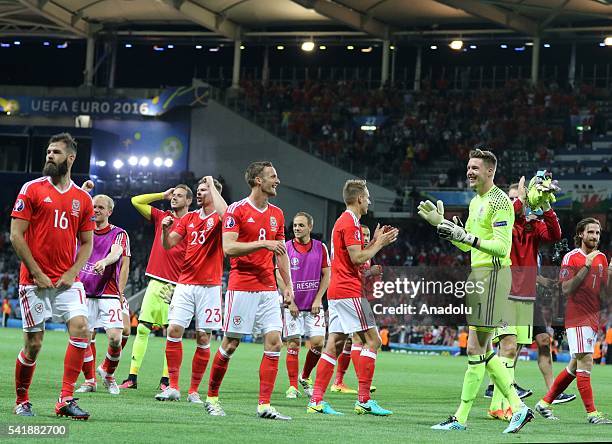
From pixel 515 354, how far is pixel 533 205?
1.66 meters

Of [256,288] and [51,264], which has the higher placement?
[51,264]

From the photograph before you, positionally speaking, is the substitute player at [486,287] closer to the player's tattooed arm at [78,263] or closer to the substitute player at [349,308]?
the substitute player at [349,308]

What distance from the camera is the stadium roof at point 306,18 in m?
44.2

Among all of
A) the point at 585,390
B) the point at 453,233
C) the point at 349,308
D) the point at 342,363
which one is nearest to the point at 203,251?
the point at 349,308

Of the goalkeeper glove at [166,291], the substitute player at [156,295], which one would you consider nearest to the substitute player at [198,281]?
the substitute player at [156,295]

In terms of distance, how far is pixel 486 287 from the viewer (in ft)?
34.0

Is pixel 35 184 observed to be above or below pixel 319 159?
below

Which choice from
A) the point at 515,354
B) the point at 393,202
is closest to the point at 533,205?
the point at 515,354

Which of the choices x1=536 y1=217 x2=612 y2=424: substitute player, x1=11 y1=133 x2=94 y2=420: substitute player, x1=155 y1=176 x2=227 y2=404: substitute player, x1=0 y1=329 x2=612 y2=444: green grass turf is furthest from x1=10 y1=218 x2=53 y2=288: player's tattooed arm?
x1=536 y1=217 x2=612 y2=424: substitute player

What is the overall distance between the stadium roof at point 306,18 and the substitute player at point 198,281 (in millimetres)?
30911

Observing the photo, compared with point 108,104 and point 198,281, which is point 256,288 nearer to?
point 198,281

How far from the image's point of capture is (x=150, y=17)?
167ft

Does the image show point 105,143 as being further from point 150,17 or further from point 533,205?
point 533,205

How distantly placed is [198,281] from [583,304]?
4.37 meters
